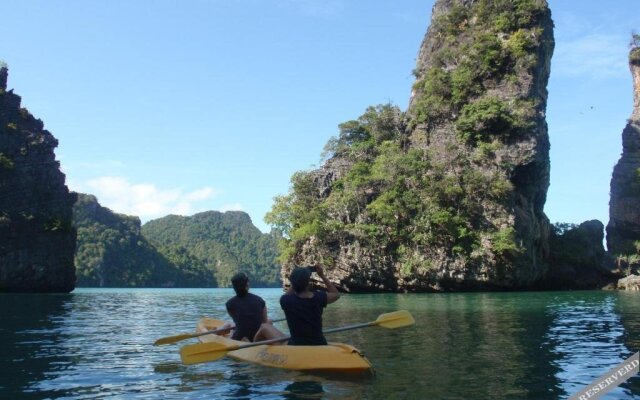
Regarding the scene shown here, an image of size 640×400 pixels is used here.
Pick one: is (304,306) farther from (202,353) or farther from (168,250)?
(168,250)

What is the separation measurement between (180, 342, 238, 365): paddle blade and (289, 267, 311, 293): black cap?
1974mm

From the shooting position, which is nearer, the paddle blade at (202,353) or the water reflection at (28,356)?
the water reflection at (28,356)

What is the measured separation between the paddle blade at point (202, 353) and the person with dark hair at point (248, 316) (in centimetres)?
58

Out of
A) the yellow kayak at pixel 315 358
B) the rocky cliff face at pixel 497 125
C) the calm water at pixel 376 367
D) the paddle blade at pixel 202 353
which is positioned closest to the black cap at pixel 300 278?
the yellow kayak at pixel 315 358

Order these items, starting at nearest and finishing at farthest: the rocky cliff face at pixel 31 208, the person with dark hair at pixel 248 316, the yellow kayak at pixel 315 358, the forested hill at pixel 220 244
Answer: the yellow kayak at pixel 315 358
the person with dark hair at pixel 248 316
the rocky cliff face at pixel 31 208
the forested hill at pixel 220 244

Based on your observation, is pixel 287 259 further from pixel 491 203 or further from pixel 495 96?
pixel 495 96

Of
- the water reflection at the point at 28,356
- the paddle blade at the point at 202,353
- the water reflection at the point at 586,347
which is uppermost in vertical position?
the paddle blade at the point at 202,353

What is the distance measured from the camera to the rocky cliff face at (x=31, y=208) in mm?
44219

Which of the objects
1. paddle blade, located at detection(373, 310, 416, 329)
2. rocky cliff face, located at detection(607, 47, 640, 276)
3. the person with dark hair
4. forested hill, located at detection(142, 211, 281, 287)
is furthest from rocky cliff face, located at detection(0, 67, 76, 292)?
forested hill, located at detection(142, 211, 281, 287)

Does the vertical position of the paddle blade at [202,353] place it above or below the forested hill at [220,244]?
below

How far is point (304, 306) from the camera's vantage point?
6.96 metres

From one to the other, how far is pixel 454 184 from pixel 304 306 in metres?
34.8

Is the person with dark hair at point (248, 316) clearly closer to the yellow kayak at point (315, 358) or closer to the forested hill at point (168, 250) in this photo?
the yellow kayak at point (315, 358)

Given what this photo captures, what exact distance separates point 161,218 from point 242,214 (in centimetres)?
2317
